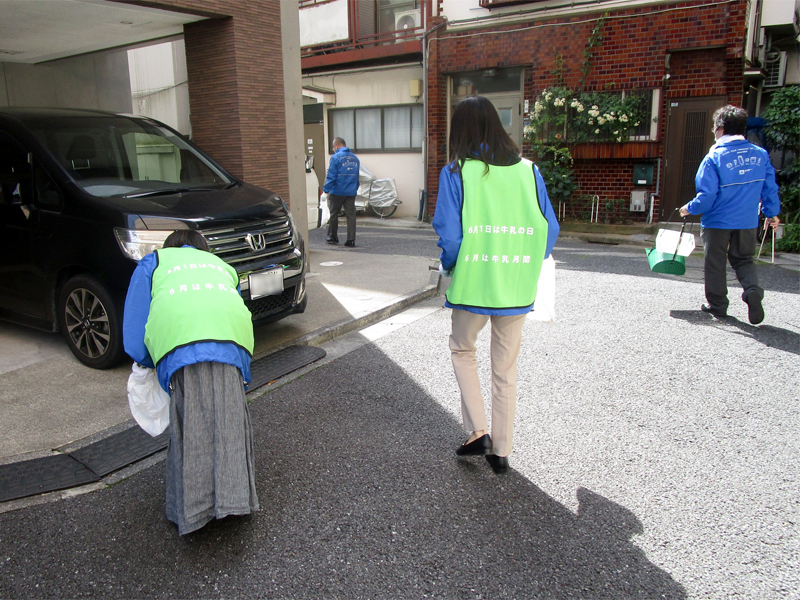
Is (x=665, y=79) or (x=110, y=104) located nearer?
(x=110, y=104)

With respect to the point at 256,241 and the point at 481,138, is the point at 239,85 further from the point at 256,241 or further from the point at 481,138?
the point at 481,138

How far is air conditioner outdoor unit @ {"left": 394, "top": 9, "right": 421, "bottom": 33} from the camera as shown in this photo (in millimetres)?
16031

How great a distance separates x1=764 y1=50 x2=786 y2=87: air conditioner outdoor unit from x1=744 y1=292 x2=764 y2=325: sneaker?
386 inches

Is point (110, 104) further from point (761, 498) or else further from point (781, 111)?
point (781, 111)

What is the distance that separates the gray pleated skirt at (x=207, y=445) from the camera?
9.17ft

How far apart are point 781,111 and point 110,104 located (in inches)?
437

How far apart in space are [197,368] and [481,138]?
1759 millimetres

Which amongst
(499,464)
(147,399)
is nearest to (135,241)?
(147,399)

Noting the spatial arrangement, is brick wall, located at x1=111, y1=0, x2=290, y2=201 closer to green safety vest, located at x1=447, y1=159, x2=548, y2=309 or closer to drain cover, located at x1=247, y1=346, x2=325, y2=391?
drain cover, located at x1=247, y1=346, x2=325, y2=391

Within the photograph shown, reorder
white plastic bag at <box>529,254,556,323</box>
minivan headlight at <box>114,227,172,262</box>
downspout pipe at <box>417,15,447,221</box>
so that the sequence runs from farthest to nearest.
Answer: downspout pipe at <box>417,15,447,221</box> → minivan headlight at <box>114,227,172,262</box> → white plastic bag at <box>529,254,556,323</box>

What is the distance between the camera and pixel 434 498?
10.6 feet

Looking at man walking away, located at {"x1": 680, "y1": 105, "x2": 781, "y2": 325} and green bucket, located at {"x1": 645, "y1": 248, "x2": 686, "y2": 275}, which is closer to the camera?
man walking away, located at {"x1": 680, "y1": 105, "x2": 781, "y2": 325}

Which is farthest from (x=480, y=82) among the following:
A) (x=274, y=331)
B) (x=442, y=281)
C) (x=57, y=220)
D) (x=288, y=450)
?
(x=288, y=450)

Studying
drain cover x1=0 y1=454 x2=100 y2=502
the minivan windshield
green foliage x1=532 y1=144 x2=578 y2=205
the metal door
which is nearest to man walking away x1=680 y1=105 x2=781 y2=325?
the minivan windshield
